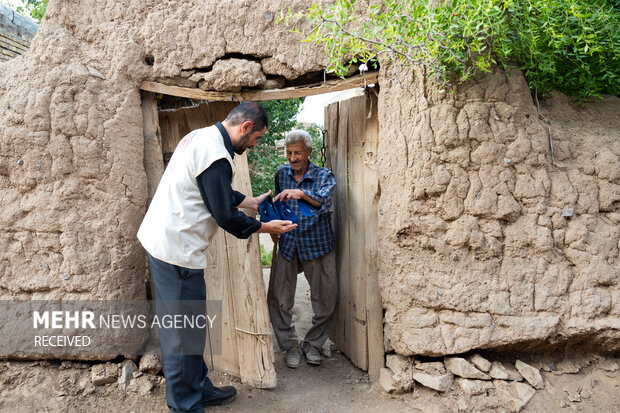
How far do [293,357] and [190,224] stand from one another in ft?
5.90

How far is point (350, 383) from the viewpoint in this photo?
3520 millimetres

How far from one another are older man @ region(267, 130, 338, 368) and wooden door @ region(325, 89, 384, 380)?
16 centimetres

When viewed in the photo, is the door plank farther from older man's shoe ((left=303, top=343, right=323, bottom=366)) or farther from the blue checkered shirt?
older man's shoe ((left=303, top=343, right=323, bottom=366))

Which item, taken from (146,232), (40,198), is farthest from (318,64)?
(40,198)

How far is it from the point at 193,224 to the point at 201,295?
0.48 meters

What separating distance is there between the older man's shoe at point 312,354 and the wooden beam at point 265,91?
2180 mm

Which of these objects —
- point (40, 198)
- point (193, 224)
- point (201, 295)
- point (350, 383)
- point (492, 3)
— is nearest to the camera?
point (492, 3)

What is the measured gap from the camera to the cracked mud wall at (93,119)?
297 centimetres

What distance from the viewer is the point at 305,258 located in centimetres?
368

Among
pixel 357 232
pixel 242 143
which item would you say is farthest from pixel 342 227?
pixel 242 143

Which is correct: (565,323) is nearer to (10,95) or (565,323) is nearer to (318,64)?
(318,64)

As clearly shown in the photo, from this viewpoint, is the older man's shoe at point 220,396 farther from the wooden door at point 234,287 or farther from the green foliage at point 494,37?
the green foliage at point 494,37

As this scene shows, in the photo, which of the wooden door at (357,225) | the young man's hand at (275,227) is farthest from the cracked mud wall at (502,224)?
the young man's hand at (275,227)

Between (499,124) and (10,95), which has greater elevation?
(10,95)
